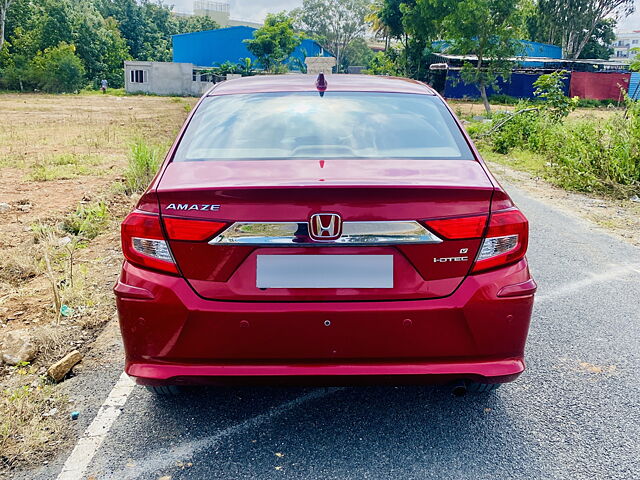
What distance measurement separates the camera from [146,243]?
2475mm

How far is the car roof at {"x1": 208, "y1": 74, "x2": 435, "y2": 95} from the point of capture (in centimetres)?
350

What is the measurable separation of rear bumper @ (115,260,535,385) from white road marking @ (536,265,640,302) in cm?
238

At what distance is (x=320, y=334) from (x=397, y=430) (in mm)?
744

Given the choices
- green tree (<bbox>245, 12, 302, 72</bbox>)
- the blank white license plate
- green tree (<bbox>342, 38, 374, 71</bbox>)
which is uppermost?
the blank white license plate

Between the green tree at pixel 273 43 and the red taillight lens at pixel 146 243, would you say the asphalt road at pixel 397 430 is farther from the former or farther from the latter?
the green tree at pixel 273 43

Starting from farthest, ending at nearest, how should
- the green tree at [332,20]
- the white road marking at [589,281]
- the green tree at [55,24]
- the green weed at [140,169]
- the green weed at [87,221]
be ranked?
the green tree at [332,20] < the green tree at [55,24] < the green weed at [140,169] < the green weed at [87,221] < the white road marking at [589,281]

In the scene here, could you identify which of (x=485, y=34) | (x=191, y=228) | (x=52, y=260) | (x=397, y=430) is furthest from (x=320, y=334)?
(x=485, y=34)

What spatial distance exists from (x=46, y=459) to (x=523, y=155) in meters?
12.9

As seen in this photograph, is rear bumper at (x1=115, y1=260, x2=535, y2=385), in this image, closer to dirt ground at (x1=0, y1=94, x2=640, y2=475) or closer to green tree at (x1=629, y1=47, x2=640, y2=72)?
dirt ground at (x1=0, y1=94, x2=640, y2=475)

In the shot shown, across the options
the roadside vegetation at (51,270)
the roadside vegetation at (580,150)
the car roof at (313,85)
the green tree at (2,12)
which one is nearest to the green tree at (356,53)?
the green tree at (2,12)

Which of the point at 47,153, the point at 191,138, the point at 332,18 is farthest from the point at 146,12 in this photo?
the point at 191,138

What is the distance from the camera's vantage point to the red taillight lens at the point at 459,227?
7.90ft

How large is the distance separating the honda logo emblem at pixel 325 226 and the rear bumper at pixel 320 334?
266 mm

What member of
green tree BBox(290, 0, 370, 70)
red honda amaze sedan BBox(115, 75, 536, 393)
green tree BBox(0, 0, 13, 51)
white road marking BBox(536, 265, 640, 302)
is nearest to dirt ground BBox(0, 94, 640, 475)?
red honda amaze sedan BBox(115, 75, 536, 393)
